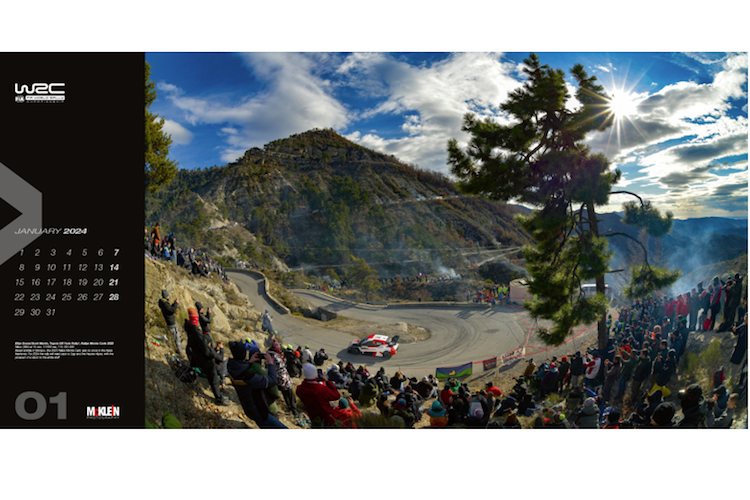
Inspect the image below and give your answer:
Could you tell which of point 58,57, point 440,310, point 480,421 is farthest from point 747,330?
point 58,57

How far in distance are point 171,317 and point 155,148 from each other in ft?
9.26

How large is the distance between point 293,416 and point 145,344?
8.05ft

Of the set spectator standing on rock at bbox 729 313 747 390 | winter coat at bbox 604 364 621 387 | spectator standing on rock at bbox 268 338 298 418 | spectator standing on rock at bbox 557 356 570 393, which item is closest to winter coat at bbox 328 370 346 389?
spectator standing on rock at bbox 268 338 298 418

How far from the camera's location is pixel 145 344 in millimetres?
4242

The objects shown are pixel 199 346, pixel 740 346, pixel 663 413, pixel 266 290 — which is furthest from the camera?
pixel 266 290

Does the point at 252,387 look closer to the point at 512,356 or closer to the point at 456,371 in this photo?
the point at 456,371

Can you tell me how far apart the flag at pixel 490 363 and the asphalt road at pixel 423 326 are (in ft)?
0.33

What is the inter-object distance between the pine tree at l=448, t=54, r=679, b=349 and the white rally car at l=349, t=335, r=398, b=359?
2.68m

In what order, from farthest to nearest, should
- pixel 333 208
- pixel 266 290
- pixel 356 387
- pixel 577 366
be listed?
pixel 333 208 < pixel 266 290 < pixel 577 366 < pixel 356 387

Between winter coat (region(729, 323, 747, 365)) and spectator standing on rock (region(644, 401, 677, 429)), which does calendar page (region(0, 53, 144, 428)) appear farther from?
winter coat (region(729, 323, 747, 365))

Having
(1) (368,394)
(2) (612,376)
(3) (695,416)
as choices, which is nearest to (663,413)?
(3) (695,416)

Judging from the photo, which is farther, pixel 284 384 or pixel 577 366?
pixel 577 366

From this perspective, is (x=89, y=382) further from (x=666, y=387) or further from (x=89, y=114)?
(x=666, y=387)

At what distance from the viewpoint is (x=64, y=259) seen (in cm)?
419
